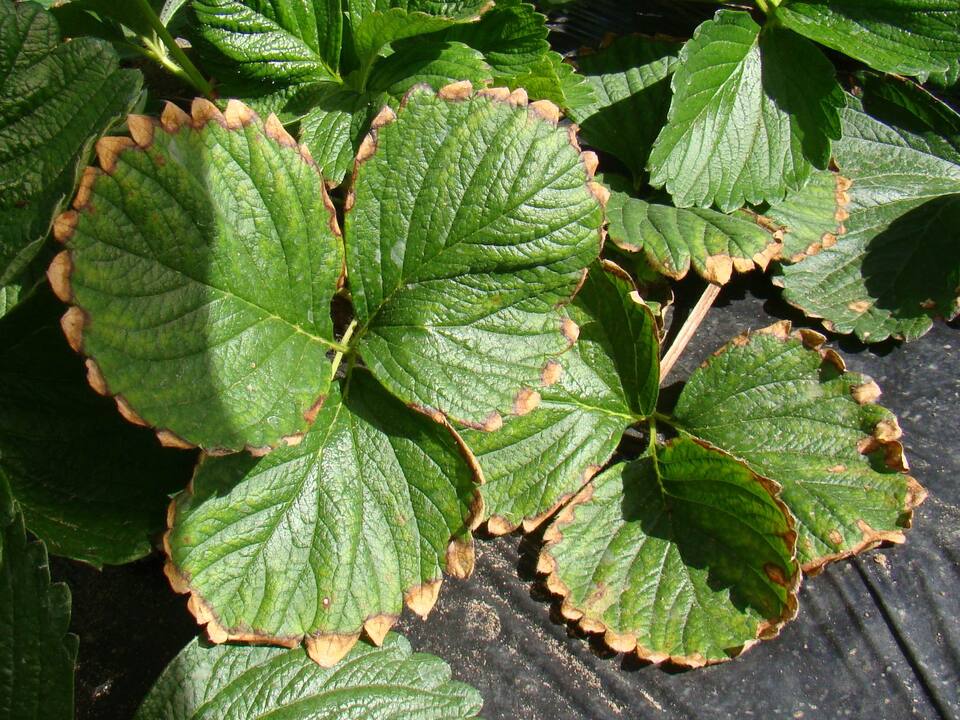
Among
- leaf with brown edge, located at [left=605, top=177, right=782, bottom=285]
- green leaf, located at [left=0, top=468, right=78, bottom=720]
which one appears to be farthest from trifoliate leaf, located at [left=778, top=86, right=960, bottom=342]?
green leaf, located at [left=0, top=468, right=78, bottom=720]

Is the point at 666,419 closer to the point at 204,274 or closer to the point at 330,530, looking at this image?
the point at 330,530

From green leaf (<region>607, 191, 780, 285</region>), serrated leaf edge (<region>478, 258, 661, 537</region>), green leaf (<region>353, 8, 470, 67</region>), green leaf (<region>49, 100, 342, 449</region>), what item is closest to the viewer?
green leaf (<region>49, 100, 342, 449</region>)

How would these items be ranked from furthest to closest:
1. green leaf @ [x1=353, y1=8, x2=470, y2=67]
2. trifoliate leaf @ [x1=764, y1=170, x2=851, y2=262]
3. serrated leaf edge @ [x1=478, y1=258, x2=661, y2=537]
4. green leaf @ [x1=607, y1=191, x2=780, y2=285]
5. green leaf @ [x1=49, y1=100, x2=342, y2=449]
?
trifoliate leaf @ [x1=764, y1=170, x2=851, y2=262], green leaf @ [x1=607, y1=191, x2=780, y2=285], serrated leaf edge @ [x1=478, y1=258, x2=661, y2=537], green leaf @ [x1=353, y1=8, x2=470, y2=67], green leaf @ [x1=49, y1=100, x2=342, y2=449]

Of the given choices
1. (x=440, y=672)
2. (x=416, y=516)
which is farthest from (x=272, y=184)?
(x=440, y=672)

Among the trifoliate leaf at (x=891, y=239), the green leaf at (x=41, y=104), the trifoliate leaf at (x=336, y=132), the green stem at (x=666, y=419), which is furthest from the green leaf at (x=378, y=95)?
the trifoliate leaf at (x=891, y=239)

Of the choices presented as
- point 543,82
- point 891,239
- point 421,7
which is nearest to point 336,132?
point 421,7

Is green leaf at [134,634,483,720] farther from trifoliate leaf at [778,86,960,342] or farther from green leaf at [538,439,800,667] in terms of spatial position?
trifoliate leaf at [778,86,960,342]

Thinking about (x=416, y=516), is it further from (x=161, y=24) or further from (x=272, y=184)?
(x=161, y=24)

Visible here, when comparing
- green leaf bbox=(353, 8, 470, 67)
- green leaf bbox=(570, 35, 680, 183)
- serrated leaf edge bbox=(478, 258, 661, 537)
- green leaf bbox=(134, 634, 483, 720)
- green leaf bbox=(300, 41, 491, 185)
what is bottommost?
green leaf bbox=(134, 634, 483, 720)
